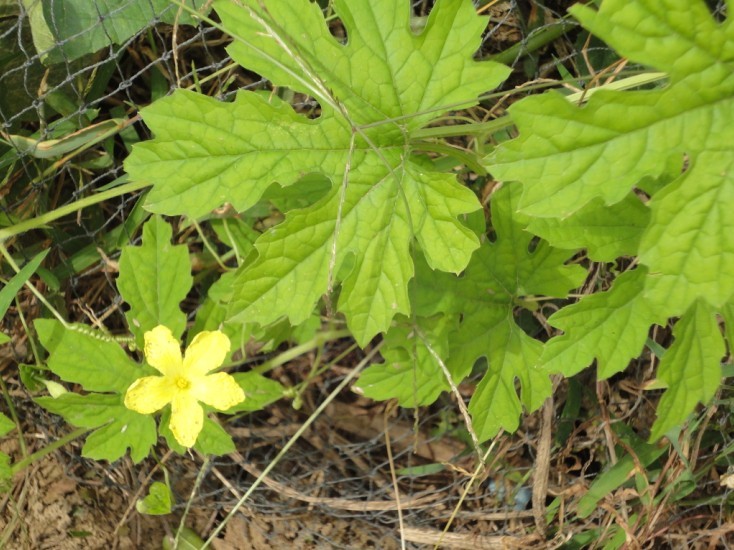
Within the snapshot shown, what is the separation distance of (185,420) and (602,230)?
50.0 inches

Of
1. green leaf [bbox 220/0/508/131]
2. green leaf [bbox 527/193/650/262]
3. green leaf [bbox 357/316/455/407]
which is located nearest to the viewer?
green leaf [bbox 220/0/508/131]

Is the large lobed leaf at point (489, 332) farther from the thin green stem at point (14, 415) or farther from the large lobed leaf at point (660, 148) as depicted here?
the thin green stem at point (14, 415)

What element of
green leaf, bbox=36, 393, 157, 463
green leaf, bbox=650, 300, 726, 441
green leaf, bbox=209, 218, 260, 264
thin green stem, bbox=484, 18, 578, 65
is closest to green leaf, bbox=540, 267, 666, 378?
green leaf, bbox=650, 300, 726, 441

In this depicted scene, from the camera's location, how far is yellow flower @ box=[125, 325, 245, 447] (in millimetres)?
2148

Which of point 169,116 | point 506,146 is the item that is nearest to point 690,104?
point 506,146

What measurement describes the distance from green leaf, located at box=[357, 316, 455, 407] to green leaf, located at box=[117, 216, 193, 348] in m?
0.64

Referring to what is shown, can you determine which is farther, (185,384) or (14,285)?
(14,285)

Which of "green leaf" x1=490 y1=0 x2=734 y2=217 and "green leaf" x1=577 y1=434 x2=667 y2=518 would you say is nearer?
"green leaf" x1=490 y1=0 x2=734 y2=217

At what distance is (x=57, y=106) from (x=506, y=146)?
165cm

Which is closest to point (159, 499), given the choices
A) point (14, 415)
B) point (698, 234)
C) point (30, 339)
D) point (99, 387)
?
point (99, 387)

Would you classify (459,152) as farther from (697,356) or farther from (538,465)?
(538,465)

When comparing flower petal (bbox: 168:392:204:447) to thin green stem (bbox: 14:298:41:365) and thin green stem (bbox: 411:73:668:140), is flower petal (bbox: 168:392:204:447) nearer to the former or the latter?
thin green stem (bbox: 14:298:41:365)

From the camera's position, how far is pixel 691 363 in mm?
1884

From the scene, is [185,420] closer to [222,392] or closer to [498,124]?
[222,392]
